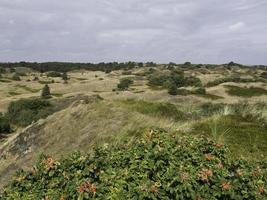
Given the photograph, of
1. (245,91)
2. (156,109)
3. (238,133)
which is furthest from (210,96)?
(238,133)

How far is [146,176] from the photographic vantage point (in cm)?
637

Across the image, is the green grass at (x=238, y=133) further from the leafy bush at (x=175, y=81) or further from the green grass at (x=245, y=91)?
the leafy bush at (x=175, y=81)

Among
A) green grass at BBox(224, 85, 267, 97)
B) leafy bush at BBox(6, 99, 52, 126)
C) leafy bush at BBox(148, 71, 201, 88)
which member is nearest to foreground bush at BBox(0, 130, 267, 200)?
leafy bush at BBox(6, 99, 52, 126)

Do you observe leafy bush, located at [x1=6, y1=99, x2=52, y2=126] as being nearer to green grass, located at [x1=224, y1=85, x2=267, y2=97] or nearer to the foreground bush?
green grass, located at [x1=224, y1=85, x2=267, y2=97]

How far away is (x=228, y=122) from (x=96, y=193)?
1028cm

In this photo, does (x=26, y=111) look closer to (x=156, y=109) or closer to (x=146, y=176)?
(x=156, y=109)

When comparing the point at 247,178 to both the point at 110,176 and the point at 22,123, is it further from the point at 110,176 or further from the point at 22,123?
the point at 22,123

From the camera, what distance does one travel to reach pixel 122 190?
6.11 m

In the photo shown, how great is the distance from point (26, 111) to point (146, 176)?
46.4 metres

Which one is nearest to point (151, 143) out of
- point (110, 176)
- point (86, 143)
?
point (110, 176)

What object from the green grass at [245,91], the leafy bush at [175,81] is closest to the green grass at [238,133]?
the green grass at [245,91]

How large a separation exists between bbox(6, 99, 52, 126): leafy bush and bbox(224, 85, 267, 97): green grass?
2257 cm

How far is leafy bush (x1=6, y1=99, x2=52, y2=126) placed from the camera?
4891 centimetres

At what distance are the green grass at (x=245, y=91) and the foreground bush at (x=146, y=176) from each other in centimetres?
5422
